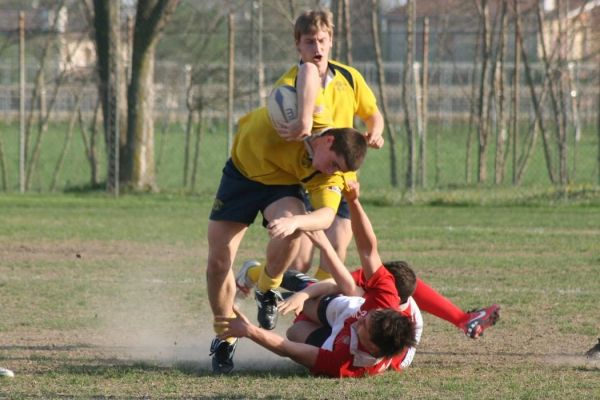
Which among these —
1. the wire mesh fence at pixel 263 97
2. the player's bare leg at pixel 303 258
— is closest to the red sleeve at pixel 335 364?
the player's bare leg at pixel 303 258

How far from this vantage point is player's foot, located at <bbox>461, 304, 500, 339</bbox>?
6481mm

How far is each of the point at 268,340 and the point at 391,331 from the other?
2.13ft

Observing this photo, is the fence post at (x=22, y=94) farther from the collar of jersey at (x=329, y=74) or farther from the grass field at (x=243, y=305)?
the collar of jersey at (x=329, y=74)

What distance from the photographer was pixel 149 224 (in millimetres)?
13836

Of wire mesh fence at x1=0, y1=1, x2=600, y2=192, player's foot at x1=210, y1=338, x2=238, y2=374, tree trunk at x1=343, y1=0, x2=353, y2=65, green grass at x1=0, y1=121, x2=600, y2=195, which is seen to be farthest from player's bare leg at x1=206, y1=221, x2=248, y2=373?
tree trunk at x1=343, y1=0, x2=353, y2=65

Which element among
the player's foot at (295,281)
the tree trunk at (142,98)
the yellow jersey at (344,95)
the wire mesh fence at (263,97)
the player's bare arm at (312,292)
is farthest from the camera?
the wire mesh fence at (263,97)

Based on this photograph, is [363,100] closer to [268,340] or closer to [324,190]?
[324,190]

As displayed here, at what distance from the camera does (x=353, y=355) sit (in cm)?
596

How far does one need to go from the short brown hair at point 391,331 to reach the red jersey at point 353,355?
0.16m

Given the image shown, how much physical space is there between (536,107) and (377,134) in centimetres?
1174

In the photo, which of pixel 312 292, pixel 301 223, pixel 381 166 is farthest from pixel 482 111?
pixel 301 223

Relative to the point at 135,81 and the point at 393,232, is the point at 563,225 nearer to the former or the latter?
the point at 393,232

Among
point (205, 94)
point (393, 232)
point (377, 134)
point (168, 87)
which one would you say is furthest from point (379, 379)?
point (168, 87)

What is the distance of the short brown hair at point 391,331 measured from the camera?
5652 millimetres
